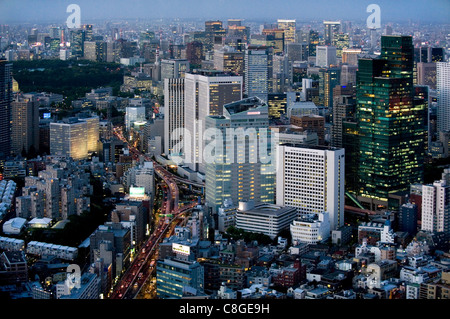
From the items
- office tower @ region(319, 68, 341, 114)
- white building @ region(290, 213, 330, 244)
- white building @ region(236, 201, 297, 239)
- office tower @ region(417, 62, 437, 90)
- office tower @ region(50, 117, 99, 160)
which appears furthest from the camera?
office tower @ region(319, 68, 341, 114)

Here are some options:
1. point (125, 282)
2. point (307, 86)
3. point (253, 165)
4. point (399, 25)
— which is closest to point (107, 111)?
point (307, 86)

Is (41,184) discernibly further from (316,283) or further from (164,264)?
(316,283)

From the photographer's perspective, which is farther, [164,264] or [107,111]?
[107,111]

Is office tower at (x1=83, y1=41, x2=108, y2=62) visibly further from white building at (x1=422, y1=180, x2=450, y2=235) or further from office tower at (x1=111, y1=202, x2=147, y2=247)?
white building at (x1=422, y1=180, x2=450, y2=235)

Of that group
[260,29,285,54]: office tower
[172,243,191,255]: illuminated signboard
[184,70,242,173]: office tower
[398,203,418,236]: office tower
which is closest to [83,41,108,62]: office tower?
[260,29,285,54]: office tower

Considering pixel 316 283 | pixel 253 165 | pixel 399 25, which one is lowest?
pixel 316 283

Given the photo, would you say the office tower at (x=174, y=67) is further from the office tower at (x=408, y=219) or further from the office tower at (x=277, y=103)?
A: the office tower at (x=408, y=219)
